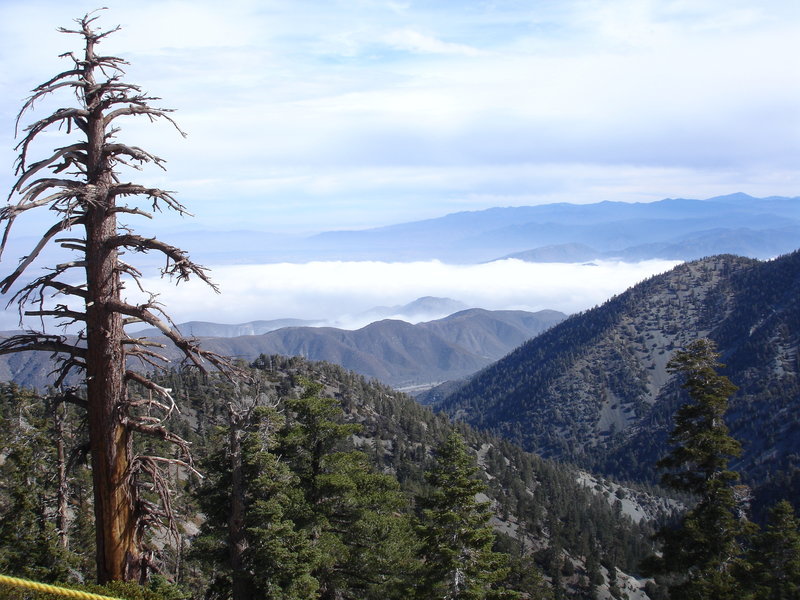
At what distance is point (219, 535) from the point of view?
64.9 ft

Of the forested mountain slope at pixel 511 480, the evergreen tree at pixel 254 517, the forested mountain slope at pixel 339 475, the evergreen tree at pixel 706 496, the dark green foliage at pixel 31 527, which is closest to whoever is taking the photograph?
the evergreen tree at pixel 254 517

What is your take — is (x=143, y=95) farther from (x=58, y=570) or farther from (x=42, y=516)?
(x=42, y=516)

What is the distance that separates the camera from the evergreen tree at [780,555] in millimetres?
25781

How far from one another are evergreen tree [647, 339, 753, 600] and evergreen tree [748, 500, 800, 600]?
7.61 metres

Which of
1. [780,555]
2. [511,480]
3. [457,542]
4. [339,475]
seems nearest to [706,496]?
[457,542]

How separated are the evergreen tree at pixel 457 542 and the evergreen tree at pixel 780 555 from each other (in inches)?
511

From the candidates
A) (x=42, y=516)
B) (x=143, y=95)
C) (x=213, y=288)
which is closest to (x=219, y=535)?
(x=42, y=516)

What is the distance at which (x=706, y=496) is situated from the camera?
20.4 metres

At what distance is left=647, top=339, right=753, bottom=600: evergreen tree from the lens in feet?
64.7

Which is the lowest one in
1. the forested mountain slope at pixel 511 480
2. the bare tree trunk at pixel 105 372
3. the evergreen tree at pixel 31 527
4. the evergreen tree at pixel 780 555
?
the forested mountain slope at pixel 511 480

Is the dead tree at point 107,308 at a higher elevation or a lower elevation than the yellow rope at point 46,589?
higher

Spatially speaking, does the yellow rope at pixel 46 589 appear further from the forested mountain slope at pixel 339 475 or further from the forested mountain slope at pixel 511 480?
the forested mountain slope at pixel 511 480

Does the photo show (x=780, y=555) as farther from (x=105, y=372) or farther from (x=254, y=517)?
(x=105, y=372)

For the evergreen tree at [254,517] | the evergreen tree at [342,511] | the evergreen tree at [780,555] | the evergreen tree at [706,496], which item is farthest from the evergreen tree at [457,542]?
the evergreen tree at [780,555]
